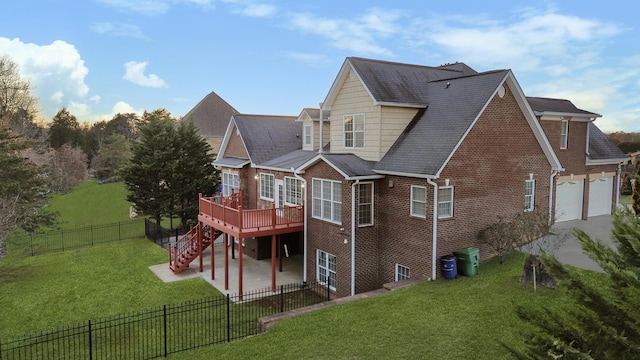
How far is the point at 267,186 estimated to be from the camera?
923 inches

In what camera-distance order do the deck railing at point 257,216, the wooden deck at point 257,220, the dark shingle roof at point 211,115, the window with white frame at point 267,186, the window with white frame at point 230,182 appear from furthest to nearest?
the dark shingle roof at point 211,115, the window with white frame at point 230,182, the window with white frame at point 267,186, the deck railing at point 257,216, the wooden deck at point 257,220

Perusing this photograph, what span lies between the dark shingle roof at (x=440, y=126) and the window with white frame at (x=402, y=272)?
3671 millimetres

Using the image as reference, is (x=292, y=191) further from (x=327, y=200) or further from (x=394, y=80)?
(x=394, y=80)

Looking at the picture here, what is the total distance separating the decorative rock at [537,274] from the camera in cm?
1255

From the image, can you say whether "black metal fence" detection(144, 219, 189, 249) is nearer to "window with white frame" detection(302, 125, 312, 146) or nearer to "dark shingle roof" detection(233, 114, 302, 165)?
"dark shingle roof" detection(233, 114, 302, 165)

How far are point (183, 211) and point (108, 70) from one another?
14.5 metres

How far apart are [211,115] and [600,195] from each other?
33924 millimetres

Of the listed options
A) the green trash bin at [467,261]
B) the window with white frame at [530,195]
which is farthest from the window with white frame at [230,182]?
the window with white frame at [530,195]

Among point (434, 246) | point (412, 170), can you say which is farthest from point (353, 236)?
point (412, 170)

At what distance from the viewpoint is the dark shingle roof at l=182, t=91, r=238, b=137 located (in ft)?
137

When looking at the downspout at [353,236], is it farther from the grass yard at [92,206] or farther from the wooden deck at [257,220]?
the grass yard at [92,206]

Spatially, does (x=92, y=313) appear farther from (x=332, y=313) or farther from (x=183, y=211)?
(x=183, y=211)

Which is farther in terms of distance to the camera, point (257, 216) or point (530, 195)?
point (257, 216)

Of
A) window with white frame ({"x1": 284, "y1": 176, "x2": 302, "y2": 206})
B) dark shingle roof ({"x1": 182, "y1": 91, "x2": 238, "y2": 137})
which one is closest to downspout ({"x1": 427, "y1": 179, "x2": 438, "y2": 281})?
window with white frame ({"x1": 284, "y1": 176, "x2": 302, "y2": 206})
